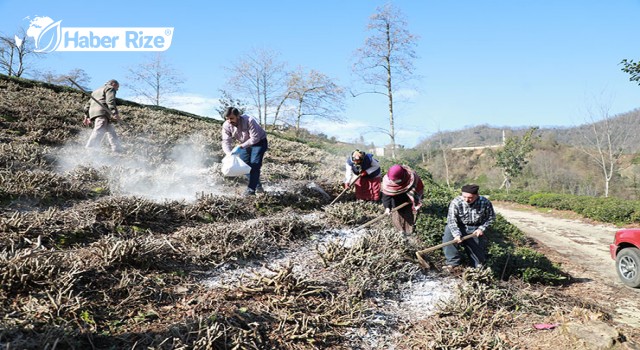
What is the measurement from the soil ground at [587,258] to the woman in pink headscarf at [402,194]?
98.0 inches

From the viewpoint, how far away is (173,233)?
5.06m

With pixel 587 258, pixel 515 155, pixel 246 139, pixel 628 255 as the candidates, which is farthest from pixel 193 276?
pixel 515 155

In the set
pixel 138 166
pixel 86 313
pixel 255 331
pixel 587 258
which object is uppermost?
pixel 138 166

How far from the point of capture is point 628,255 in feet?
19.1

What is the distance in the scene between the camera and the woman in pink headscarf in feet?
18.9

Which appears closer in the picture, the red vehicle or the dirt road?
the dirt road

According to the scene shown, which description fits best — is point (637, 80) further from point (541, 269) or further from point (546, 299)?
point (546, 299)

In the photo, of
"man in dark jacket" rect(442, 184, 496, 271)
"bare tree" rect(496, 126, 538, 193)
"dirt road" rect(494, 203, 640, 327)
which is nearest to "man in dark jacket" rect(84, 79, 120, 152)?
"man in dark jacket" rect(442, 184, 496, 271)

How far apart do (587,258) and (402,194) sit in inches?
198

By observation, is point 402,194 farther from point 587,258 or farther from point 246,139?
point 587,258

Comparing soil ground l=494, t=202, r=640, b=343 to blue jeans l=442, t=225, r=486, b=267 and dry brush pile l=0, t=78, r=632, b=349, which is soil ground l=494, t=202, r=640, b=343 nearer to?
dry brush pile l=0, t=78, r=632, b=349

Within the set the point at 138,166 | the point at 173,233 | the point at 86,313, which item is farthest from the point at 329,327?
the point at 138,166

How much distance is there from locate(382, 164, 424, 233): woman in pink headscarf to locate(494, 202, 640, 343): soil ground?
2.49 meters

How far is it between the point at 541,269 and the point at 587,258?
10.1 feet
